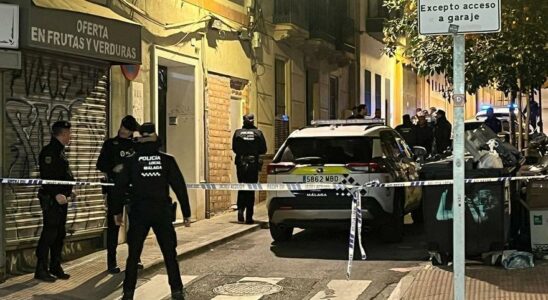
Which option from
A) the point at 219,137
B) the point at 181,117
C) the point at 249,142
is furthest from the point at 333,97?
the point at 249,142

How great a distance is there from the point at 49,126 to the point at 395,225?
495cm

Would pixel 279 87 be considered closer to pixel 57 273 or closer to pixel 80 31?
pixel 80 31

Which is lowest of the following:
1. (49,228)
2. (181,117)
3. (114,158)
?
(49,228)

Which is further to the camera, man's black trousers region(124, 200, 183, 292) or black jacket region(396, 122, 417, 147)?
black jacket region(396, 122, 417, 147)

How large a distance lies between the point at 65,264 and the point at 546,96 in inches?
448

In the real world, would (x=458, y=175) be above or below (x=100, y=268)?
above

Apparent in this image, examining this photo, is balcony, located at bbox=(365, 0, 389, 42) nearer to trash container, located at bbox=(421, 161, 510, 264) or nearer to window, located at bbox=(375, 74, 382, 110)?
window, located at bbox=(375, 74, 382, 110)

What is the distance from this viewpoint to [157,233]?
7230 mm

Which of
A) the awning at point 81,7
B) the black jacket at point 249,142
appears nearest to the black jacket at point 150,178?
the awning at point 81,7

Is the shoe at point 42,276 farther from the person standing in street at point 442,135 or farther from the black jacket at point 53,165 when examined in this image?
the person standing in street at point 442,135

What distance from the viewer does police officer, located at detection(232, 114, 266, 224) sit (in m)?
12.8

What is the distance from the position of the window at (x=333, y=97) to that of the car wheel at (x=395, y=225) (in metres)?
11.8

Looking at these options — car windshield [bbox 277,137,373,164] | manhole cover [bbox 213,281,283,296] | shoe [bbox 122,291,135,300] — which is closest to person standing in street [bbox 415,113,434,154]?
car windshield [bbox 277,137,373,164]

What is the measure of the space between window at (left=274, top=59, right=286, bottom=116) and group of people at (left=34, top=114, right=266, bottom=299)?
905 centimetres
